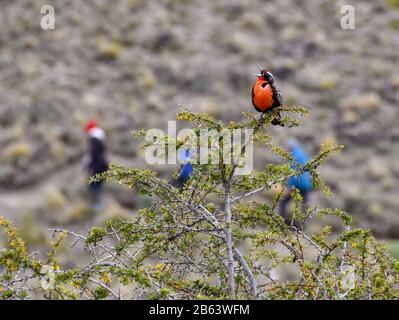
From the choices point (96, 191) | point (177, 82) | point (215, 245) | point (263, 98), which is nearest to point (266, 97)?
point (263, 98)

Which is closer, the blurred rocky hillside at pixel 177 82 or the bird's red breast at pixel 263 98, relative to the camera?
the bird's red breast at pixel 263 98

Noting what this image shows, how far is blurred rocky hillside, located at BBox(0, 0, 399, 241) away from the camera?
17016 millimetres

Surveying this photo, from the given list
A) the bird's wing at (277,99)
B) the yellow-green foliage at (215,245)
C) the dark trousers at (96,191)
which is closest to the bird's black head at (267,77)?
the bird's wing at (277,99)

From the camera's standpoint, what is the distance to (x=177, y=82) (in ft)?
69.4

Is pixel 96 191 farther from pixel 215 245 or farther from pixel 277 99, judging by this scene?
pixel 215 245

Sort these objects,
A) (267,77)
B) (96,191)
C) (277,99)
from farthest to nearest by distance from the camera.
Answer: (96,191), (267,77), (277,99)

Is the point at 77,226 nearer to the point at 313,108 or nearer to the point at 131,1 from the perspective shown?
the point at 313,108

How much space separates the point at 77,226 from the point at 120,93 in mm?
6193

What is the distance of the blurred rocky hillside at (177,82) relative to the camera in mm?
17016

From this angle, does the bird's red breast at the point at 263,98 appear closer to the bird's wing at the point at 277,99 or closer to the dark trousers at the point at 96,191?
the bird's wing at the point at 277,99

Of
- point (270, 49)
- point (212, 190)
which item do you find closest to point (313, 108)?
point (270, 49)

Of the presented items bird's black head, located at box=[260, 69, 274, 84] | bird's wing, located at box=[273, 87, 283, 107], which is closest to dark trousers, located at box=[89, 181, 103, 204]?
bird's black head, located at box=[260, 69, 274, 84]

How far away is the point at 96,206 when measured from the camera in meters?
15.7

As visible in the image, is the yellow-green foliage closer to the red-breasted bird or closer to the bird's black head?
the red-breasted bird
